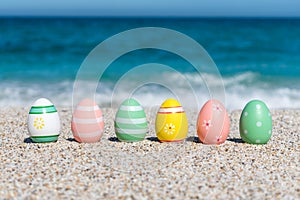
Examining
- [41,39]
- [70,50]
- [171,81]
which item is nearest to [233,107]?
[171,81]

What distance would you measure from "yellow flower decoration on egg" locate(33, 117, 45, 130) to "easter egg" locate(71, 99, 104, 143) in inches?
17.6

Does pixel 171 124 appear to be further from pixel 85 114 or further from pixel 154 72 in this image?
pixel 154 72

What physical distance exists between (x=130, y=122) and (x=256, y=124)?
186 centimetres

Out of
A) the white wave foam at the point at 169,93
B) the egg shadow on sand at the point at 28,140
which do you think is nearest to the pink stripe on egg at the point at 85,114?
the egg shadow on sand at the point at 28,140

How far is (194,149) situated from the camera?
7773mm

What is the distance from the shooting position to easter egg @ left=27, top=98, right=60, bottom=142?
7.99 m

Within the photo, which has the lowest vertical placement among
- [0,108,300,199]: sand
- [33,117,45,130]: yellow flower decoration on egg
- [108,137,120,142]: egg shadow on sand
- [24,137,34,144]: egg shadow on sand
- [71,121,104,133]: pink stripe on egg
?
[0,108,300,199]: sand

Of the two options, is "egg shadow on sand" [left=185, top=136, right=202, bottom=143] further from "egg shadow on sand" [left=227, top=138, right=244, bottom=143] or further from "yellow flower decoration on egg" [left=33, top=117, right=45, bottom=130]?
"yellow flower decoration on egg" [left=33, top=117, right=45, bottom=130]

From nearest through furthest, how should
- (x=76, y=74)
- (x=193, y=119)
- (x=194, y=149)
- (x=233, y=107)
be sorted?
(x=194, y=149) → (x=193, y=119) → (x=233, y=107) → (x=76, y=74)

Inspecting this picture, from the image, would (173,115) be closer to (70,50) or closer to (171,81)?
(171,81)

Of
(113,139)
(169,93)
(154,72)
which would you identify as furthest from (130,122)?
(154,72)

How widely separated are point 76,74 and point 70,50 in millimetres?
7042

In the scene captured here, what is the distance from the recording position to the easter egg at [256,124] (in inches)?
319

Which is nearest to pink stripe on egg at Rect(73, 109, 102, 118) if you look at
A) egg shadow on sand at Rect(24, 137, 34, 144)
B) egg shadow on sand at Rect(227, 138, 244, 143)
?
egg shadow on sand at Rect(24, 137, 34, 144)
